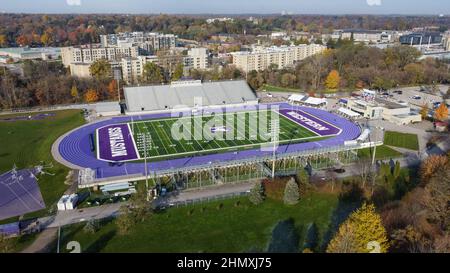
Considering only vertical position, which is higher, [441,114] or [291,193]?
[441,114]

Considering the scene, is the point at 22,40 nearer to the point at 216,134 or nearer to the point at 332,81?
the point at 332,81

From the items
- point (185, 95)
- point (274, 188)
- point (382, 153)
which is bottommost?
point (382, 153)

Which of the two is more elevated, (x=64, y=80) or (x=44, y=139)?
(x=64, y=80)

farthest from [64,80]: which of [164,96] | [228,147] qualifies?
[228,147]

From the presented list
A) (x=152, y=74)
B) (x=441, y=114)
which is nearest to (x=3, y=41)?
(x=152, y=74)

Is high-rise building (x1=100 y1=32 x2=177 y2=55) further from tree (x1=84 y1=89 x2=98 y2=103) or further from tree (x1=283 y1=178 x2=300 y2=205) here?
tree (x1=283 y1=178 x2=300 y2=205)
